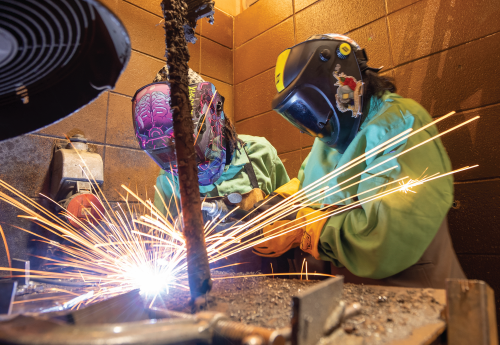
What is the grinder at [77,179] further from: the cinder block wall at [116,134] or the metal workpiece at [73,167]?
the cinder block wall at [116,134]

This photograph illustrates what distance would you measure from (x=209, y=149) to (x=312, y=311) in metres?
1.61

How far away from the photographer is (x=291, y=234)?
1769mm

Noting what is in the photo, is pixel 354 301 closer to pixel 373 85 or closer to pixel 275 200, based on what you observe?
pixel 275 200

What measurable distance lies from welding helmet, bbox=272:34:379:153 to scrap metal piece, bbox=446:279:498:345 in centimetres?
115

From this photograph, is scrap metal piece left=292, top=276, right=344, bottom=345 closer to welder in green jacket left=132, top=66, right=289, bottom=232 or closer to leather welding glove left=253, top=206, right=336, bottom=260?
leather welding glove left=253, top=206, right=336, bottom=260

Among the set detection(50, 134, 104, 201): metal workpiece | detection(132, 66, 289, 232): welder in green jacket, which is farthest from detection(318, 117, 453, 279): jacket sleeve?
detection(50, 134, 104, 201): metal workpiece

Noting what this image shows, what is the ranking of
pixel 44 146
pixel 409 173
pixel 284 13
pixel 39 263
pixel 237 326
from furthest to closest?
pixel 284 13 → pixel 44 146 → pixel 39 263 → pixel 409 173 → pixel 237 326

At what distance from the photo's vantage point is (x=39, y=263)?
7.89 ft

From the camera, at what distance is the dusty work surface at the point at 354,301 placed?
2.27 ft

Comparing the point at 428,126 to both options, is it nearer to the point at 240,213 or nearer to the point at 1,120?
the point at 240,213

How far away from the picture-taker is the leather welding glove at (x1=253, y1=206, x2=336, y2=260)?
5.37 ft

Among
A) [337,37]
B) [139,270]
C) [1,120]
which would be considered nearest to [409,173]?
[337,37]

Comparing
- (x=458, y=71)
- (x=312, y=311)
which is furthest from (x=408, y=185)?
(x=458, y=71)

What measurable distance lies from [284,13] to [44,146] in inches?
116
